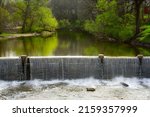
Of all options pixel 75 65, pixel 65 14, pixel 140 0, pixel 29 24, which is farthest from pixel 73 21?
pixel 75 65

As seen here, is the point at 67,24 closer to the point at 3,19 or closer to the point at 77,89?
the point at 3,19

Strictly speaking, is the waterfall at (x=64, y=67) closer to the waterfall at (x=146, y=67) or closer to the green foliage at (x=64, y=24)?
the waterfall at (x=146, y=67)

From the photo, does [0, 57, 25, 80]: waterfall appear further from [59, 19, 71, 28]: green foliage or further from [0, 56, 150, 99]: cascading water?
[59, 19, 71, 28]: green foliage

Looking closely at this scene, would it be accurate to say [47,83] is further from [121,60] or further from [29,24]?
[29,24]

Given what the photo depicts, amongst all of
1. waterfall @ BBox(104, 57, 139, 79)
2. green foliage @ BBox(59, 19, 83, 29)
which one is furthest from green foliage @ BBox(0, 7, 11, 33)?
waterfall @ BBox(104, 57, 139, 79)

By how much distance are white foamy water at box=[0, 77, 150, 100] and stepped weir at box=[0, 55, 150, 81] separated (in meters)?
0.43

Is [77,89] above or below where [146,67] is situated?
below

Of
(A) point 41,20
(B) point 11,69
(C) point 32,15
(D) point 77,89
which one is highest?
(C) point 32,15

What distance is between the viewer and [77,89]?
691 inches

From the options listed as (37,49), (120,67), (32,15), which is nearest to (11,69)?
(120,67)

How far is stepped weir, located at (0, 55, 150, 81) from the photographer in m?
19.5

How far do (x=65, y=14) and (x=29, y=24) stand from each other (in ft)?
86.1

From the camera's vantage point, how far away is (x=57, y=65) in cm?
1961

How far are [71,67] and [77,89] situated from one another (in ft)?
7.99
